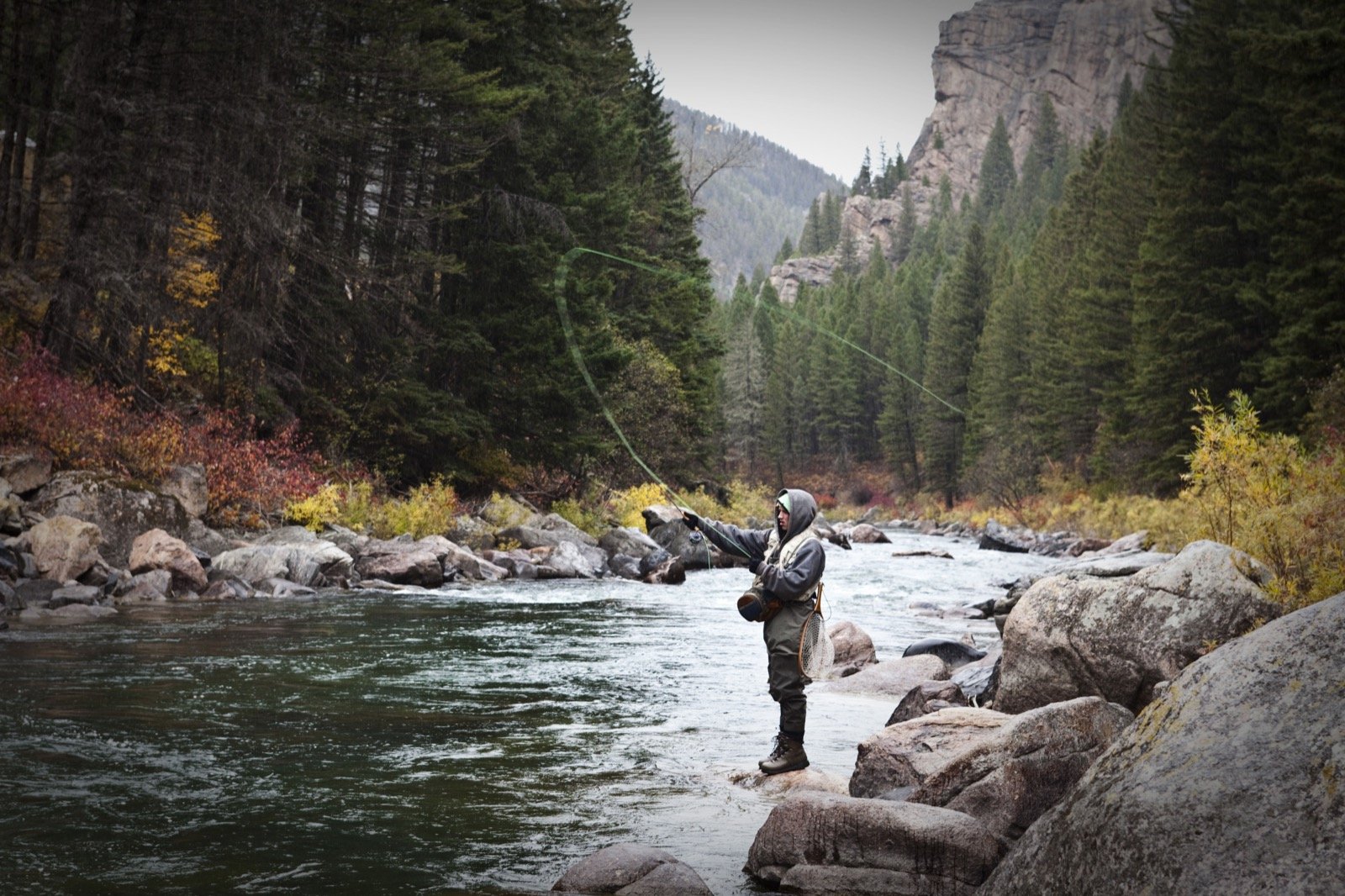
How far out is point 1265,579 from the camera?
8.66 meters

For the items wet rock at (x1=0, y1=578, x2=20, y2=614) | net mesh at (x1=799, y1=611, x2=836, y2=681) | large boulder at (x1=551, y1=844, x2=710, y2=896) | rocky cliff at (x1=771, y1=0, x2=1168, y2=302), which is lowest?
wet rock at (x1=0, y1=578, x2=20, y2=614)

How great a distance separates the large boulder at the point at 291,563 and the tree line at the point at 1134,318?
8.19 m

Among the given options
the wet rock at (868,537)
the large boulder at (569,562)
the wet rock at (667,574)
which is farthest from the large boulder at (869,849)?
the wet rock at (868,537)

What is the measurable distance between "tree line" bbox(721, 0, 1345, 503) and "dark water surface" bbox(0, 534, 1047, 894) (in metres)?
7.86

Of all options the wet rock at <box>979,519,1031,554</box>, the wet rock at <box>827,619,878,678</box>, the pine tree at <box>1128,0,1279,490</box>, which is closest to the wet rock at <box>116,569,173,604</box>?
the wet rock at <box>827,619,878,678</box>

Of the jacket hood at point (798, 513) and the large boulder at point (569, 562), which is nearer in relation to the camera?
the jacket hood at point (798, 513)

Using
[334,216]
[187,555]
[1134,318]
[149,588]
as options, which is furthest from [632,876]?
[1134,318]

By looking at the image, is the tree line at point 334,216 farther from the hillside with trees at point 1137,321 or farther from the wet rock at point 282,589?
the hillside with trees at point 1137,321

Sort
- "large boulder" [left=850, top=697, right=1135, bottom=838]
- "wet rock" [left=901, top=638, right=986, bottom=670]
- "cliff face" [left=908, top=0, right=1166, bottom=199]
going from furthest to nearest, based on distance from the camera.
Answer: "cliff face" [left=908, top=0, right=1166, bottom=199], "wet rock" [left=901, top=638, right=986, bottom=670], "large boulder" [left=850, top=697, right=1135, bottom=838]

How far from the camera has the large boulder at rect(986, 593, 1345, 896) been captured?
3404mm

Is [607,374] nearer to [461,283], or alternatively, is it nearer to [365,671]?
[461,283]

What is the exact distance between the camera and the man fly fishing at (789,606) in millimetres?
7285

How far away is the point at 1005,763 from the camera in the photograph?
19.9 feet

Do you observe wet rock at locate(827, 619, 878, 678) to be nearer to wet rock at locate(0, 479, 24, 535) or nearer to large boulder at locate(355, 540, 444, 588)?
large boulder at locate(355, 540, 444, 588)
